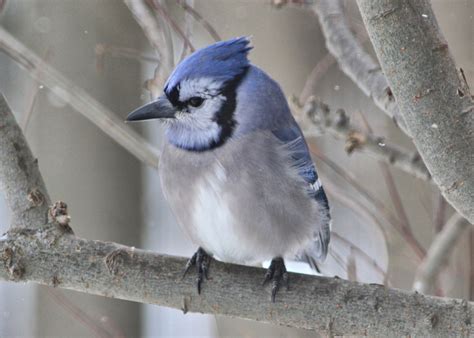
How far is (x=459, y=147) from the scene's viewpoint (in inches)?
53.6

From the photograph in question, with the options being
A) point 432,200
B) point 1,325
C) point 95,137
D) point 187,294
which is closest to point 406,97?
point 187,294

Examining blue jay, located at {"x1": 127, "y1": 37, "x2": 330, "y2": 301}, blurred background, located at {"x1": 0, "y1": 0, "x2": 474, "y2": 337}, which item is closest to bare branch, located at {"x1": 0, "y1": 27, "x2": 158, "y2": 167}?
blue jay, located at {"x1": 127, "y1": 37, "x2": 330, "y2": 301}

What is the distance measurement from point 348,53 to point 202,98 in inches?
18.1

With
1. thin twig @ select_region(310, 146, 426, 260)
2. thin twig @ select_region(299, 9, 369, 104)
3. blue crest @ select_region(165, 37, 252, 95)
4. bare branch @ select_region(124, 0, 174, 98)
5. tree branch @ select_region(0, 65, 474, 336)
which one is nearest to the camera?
tree branch @ select_region(0, 65, 474, 336)

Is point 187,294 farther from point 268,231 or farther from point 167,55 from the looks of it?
point 167,55

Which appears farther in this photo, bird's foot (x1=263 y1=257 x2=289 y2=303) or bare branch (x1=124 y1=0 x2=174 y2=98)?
bare branch (x1=124 y1=0 x2=174 y2=98)

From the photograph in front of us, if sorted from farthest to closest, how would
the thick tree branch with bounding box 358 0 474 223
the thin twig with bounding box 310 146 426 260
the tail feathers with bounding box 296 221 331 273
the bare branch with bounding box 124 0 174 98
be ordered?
1. the thin twig with bounding box 310 146 426 260
2. the tail feathers with bounding box 296 221 331 273
3. the bare branch with bounding box 124 0 174 98
4. the thick tree branch with bounding box 358 0 474 223

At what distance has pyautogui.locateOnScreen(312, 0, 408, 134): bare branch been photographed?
6.07ft

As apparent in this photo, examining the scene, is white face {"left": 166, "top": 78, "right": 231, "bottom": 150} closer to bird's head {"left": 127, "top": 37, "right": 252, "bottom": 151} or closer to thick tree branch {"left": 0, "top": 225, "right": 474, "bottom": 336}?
bird's head {"left": 127, "top": 37, "right": 252, "bottom": 151}

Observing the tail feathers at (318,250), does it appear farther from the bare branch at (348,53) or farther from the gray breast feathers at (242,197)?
the bare branch at (348,53)

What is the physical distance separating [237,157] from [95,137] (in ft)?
6.35

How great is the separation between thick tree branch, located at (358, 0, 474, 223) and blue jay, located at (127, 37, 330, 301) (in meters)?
0.41

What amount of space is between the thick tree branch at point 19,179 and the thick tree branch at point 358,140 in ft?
2.18

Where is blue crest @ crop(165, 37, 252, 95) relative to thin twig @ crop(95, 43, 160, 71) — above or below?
below
